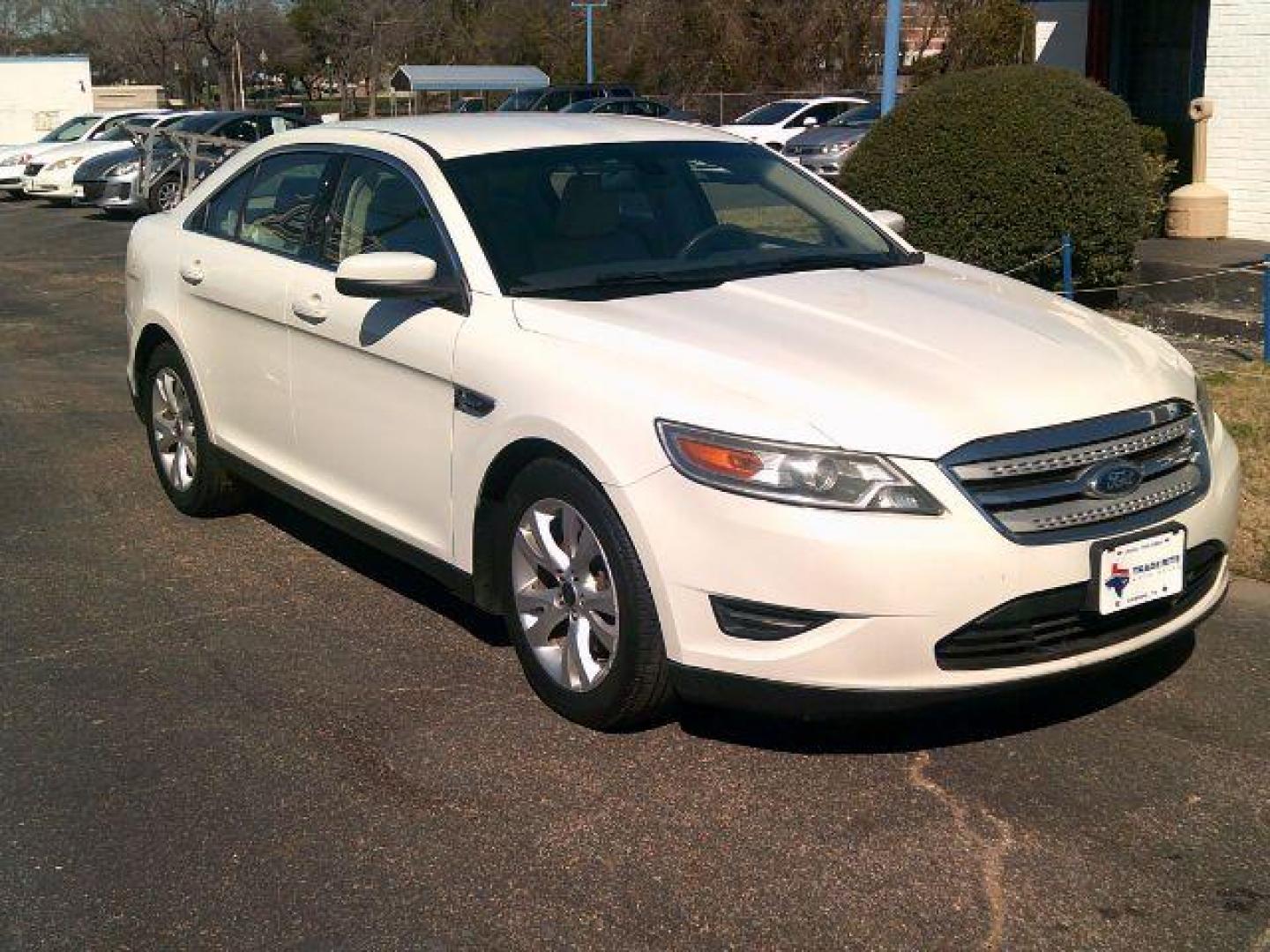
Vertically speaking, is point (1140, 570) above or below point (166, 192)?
above

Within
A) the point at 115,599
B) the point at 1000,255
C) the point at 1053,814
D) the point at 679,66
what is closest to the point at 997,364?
the point at 1053,814

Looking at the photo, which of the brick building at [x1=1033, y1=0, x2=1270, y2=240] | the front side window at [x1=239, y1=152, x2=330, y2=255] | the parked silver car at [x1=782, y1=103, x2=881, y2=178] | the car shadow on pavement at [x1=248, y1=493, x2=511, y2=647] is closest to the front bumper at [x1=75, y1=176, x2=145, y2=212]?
the parked silver car at [x1=782, y1=103, x2=881, y2=178]

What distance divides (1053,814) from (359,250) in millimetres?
2970

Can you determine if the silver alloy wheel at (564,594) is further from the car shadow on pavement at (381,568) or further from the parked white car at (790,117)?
the parked white car at (790,117)

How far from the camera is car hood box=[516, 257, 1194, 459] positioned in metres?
3.86

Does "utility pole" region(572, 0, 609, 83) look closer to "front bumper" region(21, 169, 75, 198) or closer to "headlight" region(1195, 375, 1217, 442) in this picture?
"front bumper" region(21, 169, 75, 198)

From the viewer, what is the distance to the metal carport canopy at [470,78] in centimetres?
5275

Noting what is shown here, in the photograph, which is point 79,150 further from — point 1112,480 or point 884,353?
point 1112,480

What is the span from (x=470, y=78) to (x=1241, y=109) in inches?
1661

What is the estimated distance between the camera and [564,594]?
4348 millimetres

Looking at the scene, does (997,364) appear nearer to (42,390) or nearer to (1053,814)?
(1053,814)

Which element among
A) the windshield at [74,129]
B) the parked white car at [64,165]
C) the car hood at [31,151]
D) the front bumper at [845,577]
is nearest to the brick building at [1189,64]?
the front bumper at [845,577]

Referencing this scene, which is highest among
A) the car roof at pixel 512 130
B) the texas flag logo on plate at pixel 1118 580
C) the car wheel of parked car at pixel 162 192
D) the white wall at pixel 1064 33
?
the white wall at pixel 1064 33

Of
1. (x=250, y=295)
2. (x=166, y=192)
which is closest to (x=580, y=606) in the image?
(x=250, y=295)
